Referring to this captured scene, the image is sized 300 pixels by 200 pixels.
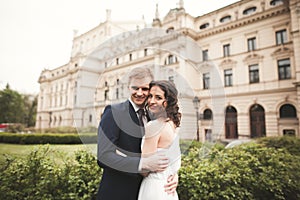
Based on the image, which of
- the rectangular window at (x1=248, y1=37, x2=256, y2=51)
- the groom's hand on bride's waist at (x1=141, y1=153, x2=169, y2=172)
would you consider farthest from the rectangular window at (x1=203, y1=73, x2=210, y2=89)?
the rectangular window at (x1=248, y1=37, x2=256, y2=51)

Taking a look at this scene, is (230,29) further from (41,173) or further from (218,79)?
(41,173)

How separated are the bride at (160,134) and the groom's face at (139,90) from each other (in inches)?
1.6

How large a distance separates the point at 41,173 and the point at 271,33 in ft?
60.5

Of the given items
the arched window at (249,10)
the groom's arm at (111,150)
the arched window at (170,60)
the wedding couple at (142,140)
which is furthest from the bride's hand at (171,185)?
the arched window at (249,10)

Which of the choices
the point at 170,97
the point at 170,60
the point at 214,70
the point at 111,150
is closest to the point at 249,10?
the point at 214,70

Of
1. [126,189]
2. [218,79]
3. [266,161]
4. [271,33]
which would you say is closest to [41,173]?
[126,189]

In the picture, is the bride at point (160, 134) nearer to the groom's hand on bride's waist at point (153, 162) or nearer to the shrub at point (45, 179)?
the groom's hand on bride's waist at point (153, 162)

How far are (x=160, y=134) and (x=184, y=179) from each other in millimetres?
1937

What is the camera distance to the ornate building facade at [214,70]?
5.92 feet

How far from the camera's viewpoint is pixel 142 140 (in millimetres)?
1481

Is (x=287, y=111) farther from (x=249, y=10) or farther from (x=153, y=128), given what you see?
(x=153, y=128)

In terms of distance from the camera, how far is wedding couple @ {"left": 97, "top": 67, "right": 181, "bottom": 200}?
4.70 ft

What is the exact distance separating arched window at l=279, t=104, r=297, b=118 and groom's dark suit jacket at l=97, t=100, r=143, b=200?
16409 millimetres

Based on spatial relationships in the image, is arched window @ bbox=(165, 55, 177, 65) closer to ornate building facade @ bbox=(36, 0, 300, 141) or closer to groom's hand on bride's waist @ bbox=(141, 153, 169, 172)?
ornate building facade @ bbox=(36, 0, 300, 141)
